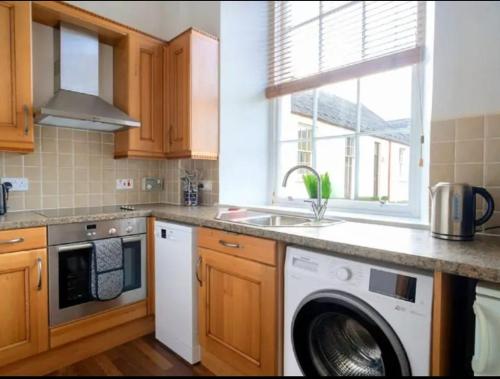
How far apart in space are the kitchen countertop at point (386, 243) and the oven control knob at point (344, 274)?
63mm

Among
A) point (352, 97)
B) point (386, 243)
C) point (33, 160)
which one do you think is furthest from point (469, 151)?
point (33, 160)

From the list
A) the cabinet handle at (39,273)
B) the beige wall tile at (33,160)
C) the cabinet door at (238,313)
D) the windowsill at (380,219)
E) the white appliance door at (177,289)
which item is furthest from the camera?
the beige wall tile at (33,160)

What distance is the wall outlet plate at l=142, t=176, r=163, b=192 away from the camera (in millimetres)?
2709

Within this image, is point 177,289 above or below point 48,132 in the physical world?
below

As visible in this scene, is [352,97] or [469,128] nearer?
[469,128]

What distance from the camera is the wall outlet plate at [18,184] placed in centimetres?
203

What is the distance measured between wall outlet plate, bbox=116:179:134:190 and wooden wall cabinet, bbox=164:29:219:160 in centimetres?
45

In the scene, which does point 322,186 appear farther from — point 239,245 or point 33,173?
point 33,173

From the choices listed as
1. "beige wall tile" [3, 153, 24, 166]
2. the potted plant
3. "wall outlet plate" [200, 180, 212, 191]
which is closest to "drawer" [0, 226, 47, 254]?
"beige wall tile" [3, 153, 24, 166]

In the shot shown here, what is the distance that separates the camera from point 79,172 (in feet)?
7.67

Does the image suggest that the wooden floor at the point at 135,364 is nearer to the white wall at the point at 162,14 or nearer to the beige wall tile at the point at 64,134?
the beige wall tile at the point at 64,134

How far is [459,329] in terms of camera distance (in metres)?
1.05

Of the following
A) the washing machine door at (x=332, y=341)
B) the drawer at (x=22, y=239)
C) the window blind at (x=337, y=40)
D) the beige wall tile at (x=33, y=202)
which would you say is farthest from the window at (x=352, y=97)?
the beige wall tile at (x=33, y=202)

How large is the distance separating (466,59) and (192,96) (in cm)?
164
